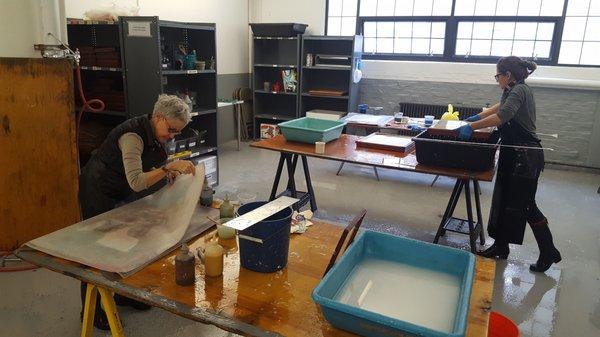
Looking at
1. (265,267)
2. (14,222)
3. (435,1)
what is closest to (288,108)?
(435,1)

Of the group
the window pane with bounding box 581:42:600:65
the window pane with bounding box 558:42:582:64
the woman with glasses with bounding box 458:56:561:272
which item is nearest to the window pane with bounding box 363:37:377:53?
the window pane with bounding box 558:42:582:64

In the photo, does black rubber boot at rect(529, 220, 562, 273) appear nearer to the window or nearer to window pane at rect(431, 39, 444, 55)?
the window

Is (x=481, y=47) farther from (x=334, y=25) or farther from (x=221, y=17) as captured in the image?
(x=221, y=17)

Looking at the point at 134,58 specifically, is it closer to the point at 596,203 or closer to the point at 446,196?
the point at 446,196

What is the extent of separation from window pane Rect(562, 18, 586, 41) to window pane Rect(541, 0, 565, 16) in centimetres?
16

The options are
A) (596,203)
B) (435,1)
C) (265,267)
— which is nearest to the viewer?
(265,267)

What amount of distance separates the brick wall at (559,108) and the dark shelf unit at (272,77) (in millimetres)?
1874

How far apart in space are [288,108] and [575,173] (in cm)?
425

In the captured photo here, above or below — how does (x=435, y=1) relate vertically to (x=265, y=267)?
above

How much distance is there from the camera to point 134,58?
385cm

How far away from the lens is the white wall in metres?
5.36

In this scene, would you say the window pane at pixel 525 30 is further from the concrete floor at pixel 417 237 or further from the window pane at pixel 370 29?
the window pane at pixel 370 29

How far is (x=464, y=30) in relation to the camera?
19.9ft

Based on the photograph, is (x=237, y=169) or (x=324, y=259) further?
(x=237, y=169)
